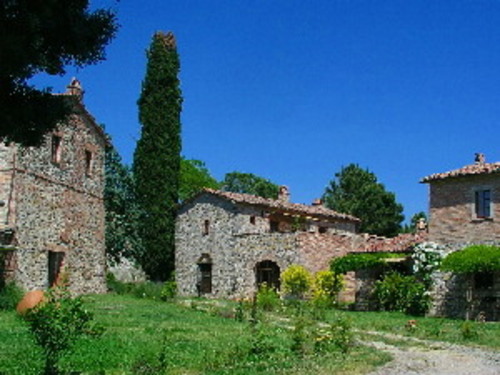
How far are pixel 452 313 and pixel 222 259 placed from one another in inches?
519

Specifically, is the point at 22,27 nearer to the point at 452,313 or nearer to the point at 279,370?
the point at 279,370

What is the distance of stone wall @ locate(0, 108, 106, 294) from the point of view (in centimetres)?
2298

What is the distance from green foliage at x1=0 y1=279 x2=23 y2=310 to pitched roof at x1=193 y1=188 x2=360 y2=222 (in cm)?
1410

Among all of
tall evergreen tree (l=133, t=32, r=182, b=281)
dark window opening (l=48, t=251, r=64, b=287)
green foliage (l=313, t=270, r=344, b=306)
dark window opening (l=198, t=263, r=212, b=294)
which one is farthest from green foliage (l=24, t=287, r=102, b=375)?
tall evergreen tree (l=133, t=32, r=182, b=281)

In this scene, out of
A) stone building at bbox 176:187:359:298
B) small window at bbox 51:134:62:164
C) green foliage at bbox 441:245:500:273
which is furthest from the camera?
stone building at bbox 176:187:359:298

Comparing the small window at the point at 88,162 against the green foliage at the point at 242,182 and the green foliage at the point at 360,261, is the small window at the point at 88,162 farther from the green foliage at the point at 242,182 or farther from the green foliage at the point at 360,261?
the green foliage at the point at 242,182

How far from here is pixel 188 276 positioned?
35.0m

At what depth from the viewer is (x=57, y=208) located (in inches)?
1014

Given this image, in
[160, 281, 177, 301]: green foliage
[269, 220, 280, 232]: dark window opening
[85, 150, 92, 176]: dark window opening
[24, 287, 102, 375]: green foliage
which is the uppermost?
[85, 150, 92, 176]: dark window opening

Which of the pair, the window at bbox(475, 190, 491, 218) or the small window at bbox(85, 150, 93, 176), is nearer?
the window at bbox(475, 190, 491, 218)

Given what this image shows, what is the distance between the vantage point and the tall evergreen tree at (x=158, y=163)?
35469mm

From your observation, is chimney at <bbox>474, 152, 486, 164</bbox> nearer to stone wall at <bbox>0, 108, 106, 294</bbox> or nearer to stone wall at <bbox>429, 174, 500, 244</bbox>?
stone wall at <bbox>429, 174, 500, 244</bbox>

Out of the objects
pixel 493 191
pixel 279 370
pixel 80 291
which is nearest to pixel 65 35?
pixel 279 370

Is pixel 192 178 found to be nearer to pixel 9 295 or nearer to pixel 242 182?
pixel 242 182
